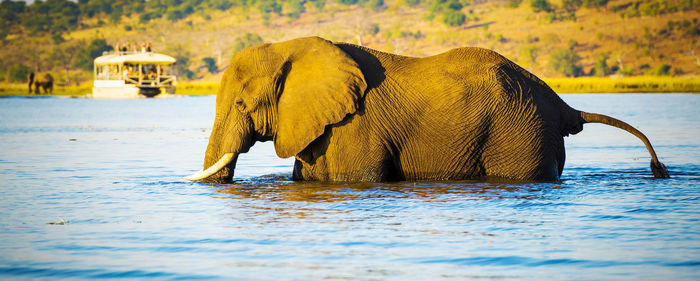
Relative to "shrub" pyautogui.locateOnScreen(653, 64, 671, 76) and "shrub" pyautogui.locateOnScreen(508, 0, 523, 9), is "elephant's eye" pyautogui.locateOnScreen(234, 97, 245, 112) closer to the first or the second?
"shrub" pyautogui.locateOnScreen(653, 64, 671, 76)

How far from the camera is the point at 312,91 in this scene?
10359mm

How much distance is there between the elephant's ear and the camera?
33.5 feet

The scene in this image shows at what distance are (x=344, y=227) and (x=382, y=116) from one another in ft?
7.40

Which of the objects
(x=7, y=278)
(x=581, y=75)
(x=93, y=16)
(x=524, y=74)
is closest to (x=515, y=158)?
(x=524, y=74)

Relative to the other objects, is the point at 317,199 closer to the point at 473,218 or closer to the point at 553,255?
the point at 473,218

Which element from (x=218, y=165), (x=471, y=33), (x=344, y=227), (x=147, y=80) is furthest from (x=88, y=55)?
(x=344, y=227)

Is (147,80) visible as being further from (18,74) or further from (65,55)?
(65,55)

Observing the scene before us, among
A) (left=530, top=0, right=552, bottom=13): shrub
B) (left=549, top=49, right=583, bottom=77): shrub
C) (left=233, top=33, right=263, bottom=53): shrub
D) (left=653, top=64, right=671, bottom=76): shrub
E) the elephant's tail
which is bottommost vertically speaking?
the elephant's tail

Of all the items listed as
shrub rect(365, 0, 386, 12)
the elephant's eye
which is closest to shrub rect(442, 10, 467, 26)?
shrub rect(365, 0, 386, 12)

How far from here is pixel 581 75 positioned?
97.5 metres

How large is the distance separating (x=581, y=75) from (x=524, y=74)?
89.2m

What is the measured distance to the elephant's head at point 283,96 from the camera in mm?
10258

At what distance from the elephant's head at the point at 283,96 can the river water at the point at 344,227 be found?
0.53 meters

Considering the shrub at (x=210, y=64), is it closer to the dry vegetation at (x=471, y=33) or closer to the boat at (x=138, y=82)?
the dry vegetation at (x=471, y=33)
